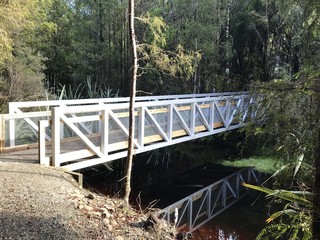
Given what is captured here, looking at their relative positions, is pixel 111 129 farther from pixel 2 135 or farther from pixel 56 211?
pixel 56 211

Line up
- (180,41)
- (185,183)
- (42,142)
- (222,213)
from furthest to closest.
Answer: (180,41) < (185,183) < (222,213) < (42,142)

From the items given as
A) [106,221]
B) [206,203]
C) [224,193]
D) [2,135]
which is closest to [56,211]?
[106,221]

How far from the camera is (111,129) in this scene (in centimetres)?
621

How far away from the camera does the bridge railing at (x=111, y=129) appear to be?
5051 mm

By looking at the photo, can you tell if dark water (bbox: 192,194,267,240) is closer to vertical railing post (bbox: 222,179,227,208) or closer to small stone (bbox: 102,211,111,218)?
vertical railing post (bbox: 222,179,227,208)

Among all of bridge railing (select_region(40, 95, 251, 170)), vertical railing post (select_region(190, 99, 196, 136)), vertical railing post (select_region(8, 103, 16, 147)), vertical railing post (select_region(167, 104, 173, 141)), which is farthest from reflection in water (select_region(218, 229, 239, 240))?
vertical railing post (select_region(8, 103, 16, 147))

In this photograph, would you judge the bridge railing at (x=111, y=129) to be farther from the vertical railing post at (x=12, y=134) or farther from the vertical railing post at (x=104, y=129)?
the vertical railing post at (x=12, y=134)

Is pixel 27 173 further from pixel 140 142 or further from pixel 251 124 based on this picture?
pixel 251 124

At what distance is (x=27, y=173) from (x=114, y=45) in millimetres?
11058

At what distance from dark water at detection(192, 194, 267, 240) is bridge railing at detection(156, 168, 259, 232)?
0.58 feet

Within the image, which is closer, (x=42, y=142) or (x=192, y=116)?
(x=42, y=142)

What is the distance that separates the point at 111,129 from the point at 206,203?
313cm

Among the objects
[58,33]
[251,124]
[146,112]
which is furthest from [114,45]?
[251,124]

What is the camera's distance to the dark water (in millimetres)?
6242
